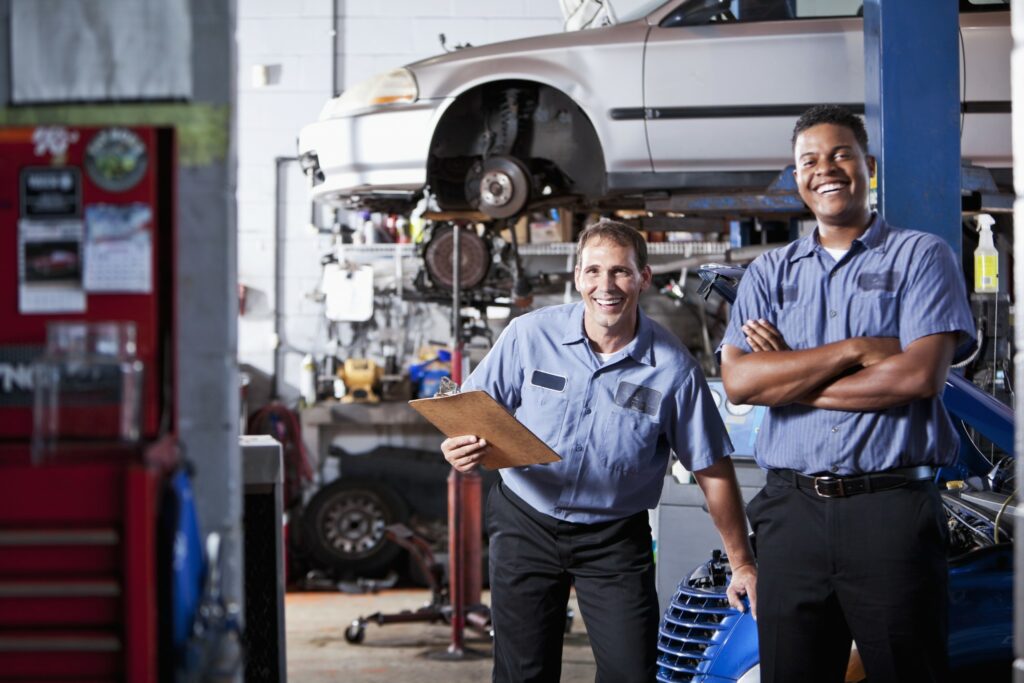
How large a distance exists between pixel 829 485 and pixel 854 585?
193mm

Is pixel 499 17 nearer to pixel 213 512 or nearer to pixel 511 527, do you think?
pixel 511 527

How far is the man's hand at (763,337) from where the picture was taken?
2320 mm

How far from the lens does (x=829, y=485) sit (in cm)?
218

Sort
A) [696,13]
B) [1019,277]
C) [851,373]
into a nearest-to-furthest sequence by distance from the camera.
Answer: [1019,277] < [851,373] < [696,13]

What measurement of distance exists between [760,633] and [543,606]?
52 cm

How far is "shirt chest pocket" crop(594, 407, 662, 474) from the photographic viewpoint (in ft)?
8.50

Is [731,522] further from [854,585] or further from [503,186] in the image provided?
[503,186]

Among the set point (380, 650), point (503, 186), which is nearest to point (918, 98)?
point (503, 186)

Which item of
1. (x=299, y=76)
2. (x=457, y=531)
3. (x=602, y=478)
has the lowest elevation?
(x=457, y=531)

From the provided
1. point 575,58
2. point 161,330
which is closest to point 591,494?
point 161,330

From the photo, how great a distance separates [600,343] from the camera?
2.69 meters

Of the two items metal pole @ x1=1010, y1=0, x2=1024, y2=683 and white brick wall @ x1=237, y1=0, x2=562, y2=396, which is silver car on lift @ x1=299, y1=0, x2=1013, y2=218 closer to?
white brick wall @ x1=237, y1=0, x2=562, y2=396

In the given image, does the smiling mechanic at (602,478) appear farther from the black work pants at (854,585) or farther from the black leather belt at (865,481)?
the black leather belt at (865,481)

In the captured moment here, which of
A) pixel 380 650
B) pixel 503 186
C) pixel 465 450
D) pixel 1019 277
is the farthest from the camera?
pixel 380 650
